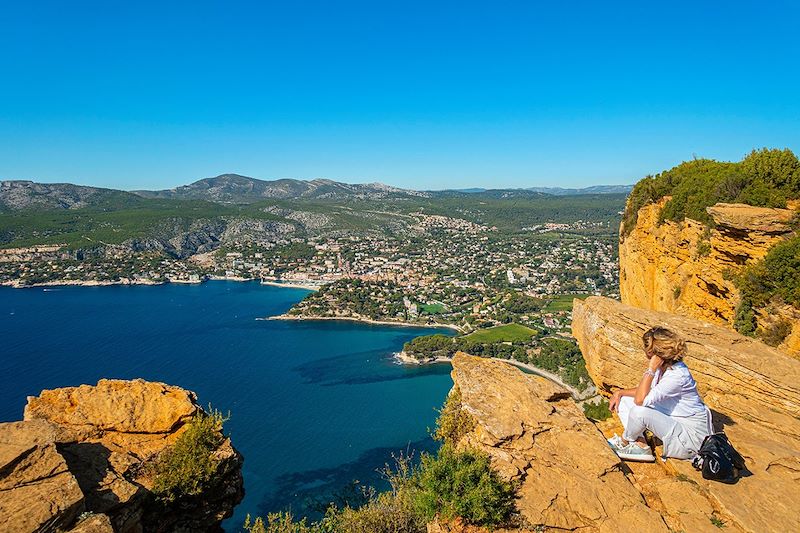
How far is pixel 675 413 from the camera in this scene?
438 cm

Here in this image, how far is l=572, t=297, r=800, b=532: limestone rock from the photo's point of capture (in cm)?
398

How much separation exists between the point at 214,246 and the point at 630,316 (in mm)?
133572

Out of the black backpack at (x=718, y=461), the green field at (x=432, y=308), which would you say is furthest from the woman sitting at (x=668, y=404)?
the green field at (x=432, y=308)

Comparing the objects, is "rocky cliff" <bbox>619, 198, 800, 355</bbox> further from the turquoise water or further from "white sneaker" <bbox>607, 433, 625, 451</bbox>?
the turquoise water

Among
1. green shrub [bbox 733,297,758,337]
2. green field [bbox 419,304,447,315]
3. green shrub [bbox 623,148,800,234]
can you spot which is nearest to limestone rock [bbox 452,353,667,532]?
green shrub [bbox 733,297,758,337]

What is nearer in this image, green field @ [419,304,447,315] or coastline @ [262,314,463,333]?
coastline @ [262,314,463,333]

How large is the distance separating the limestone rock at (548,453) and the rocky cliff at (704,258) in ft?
17.1

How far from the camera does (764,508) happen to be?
12.8 ft

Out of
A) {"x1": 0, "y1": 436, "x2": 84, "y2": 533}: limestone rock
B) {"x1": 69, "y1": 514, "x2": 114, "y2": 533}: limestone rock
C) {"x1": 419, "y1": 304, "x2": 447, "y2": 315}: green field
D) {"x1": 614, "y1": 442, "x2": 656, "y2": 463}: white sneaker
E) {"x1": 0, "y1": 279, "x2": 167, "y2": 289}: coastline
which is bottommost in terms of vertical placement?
{"x1": 419, "y1": 304, "x2": 447, "y2": 315}: green field

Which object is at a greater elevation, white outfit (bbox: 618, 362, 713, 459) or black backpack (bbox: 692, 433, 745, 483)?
white outfit (bbox: 618, 362, 713, 459)

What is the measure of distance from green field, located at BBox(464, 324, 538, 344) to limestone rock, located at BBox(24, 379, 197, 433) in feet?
160

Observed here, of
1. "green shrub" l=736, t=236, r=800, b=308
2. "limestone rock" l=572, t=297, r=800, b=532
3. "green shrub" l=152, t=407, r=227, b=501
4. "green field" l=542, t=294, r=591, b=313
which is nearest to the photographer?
"limestone rock" l=572, t=297, r=800, b=532

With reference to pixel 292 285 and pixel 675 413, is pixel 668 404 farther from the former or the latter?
pixel 292 285

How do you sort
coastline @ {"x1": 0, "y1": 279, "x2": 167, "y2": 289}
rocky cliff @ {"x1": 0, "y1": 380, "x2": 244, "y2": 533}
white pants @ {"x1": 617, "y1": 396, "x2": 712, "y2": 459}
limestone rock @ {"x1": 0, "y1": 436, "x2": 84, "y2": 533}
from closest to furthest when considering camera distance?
limestone rock @ {"x1": 0, "y1": 436, "x2": 84, "y2": 533} → rocky cliff @ {"x1": 0, "y1": 380, "x2": 244, "y2": 533} → white pants @ {"x1": 617, "y1": 396, "x2": 712, "y2": 459} → coastline @ {"x1": 0, "y1": 279, "x2": 167, "y2": 289}
